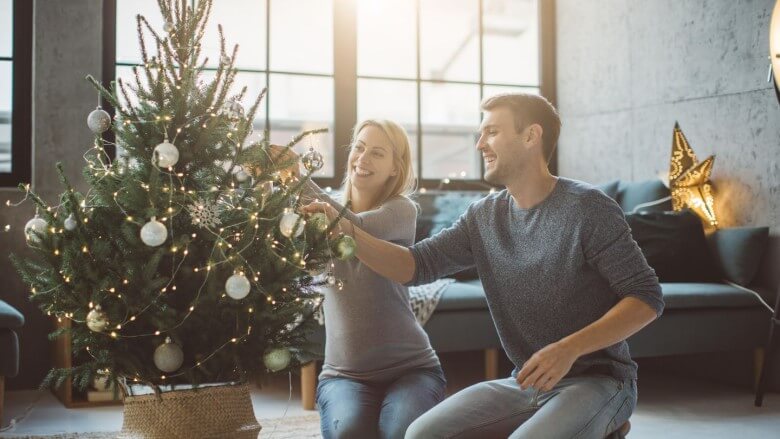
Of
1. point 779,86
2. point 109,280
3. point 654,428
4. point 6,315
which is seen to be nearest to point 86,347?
point 109,280

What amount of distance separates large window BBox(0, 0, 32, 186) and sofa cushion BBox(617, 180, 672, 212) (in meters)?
3.03

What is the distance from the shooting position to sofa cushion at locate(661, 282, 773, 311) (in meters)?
3.16

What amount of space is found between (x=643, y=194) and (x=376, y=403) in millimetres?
2477

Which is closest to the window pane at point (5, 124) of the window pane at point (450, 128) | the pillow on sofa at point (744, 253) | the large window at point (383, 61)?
the large window at point (383, 61)

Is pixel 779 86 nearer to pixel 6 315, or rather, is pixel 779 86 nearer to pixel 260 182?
pixel 260 182

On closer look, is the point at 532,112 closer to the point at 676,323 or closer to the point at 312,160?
the point at 312,160

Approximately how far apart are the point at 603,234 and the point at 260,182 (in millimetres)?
746

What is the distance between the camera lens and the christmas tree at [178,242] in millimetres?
Answer: 1479

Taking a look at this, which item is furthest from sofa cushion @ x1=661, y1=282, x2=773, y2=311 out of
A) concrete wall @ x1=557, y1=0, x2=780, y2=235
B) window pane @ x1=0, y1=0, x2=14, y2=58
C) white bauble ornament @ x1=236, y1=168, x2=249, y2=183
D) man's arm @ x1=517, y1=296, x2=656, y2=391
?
window pane @ x1=0, y1=0, x2=14, y2=58

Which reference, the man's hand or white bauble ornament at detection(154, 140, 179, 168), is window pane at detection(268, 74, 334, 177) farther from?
the man's hand

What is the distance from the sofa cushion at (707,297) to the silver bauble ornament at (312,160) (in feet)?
6.57

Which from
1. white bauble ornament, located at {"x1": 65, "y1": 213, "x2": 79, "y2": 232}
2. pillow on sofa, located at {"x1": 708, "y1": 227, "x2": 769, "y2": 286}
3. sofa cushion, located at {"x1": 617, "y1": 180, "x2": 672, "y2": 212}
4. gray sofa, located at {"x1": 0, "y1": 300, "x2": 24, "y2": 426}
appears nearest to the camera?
white bauble ornament, located at {"x1": 65, "y1": 213, "x2": 79, "y2": 232}

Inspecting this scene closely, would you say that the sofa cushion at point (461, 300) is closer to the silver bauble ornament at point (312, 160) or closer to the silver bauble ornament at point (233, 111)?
the silver bauble ornament at point (312, 160)

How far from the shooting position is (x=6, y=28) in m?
3.66
